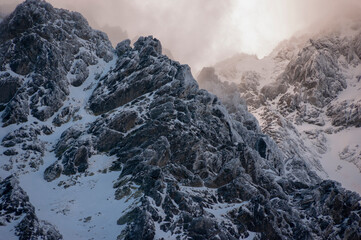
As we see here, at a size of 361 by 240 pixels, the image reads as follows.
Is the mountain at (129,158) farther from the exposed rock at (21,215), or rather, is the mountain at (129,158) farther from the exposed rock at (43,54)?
the exposed rock at (43,54)

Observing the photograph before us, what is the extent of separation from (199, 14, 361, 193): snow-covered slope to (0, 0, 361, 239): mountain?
39.6m

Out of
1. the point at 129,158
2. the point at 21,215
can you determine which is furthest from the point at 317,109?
the point at 21,215

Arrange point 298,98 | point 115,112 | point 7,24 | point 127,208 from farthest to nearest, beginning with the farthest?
point 298,98
point 7,24
point 115,112
point 127,208

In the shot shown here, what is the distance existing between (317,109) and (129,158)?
120 meters

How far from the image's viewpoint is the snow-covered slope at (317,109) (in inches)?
5404

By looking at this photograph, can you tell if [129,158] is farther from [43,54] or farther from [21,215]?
[43,54]

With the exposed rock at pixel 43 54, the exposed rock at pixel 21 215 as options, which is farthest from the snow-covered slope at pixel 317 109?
the exposed rock at pixel 21 215

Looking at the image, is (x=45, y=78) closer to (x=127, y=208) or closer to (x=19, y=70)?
(x=19, y=70)

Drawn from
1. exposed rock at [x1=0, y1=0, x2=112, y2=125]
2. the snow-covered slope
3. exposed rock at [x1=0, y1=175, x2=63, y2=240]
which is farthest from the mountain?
the snow-covered slope

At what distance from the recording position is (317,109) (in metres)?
Result: 171

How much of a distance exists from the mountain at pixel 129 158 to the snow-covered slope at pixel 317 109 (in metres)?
39.6

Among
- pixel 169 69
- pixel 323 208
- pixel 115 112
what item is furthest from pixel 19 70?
pixel 323 208

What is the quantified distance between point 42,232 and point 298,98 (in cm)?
14508

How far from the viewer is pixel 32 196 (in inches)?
2657
